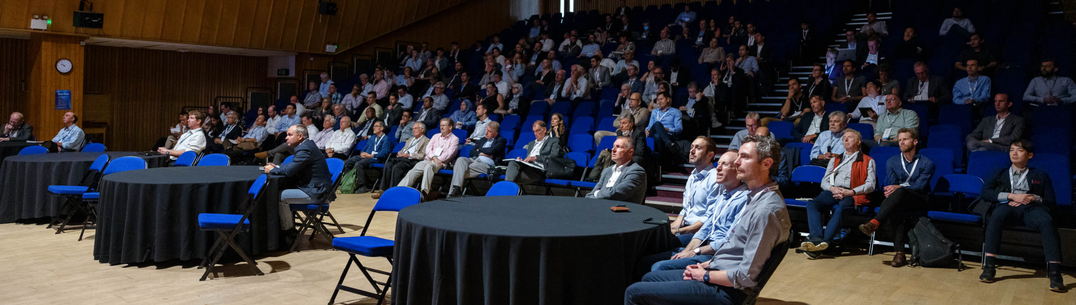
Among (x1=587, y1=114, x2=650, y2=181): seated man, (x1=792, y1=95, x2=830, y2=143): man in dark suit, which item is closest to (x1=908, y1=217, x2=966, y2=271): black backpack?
(x1=792, y1=95, x2=830, y2=143): man in dark suit

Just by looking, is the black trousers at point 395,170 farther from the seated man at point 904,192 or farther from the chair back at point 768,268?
the chair back at point 768,268

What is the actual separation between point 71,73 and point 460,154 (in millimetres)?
7271

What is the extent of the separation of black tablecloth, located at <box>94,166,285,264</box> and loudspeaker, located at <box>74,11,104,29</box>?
755 centimetres

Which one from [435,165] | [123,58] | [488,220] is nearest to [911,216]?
[488,220]

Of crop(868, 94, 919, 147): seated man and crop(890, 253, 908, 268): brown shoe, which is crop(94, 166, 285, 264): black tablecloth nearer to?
crop(890, 253, 908, 268): brown shoe

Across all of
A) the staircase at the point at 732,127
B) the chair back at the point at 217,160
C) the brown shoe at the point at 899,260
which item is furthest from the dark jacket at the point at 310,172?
the brown shoe at the point at 899,260

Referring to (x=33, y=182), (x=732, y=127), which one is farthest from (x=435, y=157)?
(x=33, y=182)

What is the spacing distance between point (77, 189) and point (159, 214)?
75.3 inches

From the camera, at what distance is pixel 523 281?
9.68 feet

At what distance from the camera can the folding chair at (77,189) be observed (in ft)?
19.6

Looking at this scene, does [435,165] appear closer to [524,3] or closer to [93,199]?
[93,199]

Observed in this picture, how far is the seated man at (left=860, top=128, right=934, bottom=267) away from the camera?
215 inches

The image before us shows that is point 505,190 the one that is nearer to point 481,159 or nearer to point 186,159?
point 481,159

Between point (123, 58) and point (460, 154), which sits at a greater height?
point (123, 58)
